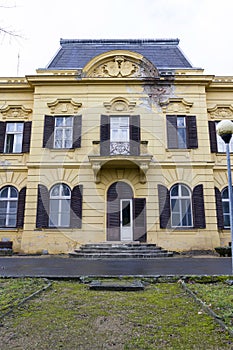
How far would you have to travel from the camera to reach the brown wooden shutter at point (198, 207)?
14.0 m

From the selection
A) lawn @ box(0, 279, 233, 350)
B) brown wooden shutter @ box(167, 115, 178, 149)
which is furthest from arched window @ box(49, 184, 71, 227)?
lawn @ box(0, 279, 233, 350)

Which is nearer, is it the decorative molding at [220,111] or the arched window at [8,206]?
the arched window at [8,206]

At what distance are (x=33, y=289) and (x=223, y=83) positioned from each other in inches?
601

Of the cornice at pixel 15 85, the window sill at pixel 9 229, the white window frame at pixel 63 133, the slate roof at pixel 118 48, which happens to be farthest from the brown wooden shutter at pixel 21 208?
the slate roof at pixel 118 48

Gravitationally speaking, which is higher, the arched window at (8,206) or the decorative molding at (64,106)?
the decorative molding at (64,106)

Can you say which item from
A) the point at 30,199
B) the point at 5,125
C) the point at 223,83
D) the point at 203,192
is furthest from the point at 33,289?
the point at 223,83

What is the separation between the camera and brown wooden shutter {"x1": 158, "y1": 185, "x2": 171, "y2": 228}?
14.1 m

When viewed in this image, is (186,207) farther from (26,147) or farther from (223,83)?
(26,147)

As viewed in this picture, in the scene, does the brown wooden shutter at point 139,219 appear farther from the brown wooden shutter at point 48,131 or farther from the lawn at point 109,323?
the lawn at point 109,323

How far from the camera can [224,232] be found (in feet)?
47.8

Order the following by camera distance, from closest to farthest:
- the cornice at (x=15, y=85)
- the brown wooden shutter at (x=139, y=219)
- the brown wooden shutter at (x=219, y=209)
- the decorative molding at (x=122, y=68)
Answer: the brown wooden shutter at (x=139, y=219) < the brown wooden shutter at (x=219, y=209) < the decorative molding at (x=122, y=68) < the cornice at (x=15, y=85)

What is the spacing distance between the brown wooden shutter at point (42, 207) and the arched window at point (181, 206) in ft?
20.4

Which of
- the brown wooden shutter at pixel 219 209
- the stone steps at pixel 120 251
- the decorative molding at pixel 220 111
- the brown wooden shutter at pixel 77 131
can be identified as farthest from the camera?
the decorative molding at pixel 220 111

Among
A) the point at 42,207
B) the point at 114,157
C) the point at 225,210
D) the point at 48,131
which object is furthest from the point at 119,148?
the point at 225,210
